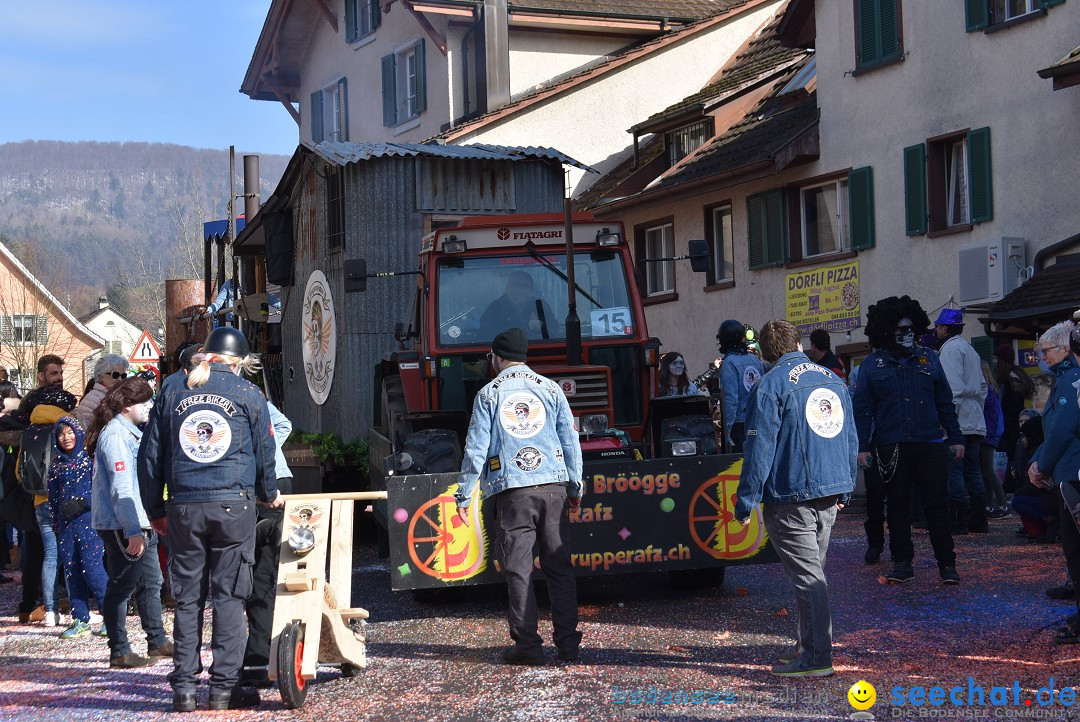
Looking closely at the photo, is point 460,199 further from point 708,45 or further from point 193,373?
point 708,45

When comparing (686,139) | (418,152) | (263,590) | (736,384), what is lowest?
(263,590)

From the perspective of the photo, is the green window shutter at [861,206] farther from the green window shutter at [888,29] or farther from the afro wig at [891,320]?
the afro wig at [891,320]

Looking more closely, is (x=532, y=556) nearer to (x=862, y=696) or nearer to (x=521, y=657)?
(x=521, y=657)

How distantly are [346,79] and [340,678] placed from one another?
30.4 meters

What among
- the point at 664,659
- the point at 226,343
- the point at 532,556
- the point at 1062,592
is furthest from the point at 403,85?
the point at 664,659

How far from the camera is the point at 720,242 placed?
2544cm

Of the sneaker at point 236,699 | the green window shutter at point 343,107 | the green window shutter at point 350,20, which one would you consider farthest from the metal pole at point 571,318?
the green window shutter at point 343,107

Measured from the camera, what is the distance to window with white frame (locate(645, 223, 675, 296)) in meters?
26.6

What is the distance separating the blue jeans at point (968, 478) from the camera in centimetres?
1282

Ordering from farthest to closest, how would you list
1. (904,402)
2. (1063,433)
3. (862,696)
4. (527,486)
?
(904,402)
(527,486)
(1063,433)
(862,696)

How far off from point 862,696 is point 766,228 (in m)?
17.5

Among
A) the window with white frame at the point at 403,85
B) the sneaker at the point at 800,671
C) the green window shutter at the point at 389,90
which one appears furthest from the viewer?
the green window shutter at the point at 389,90

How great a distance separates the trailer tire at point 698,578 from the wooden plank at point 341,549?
3154 mm

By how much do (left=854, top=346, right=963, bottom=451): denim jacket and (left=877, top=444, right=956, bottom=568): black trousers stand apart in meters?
0.10
